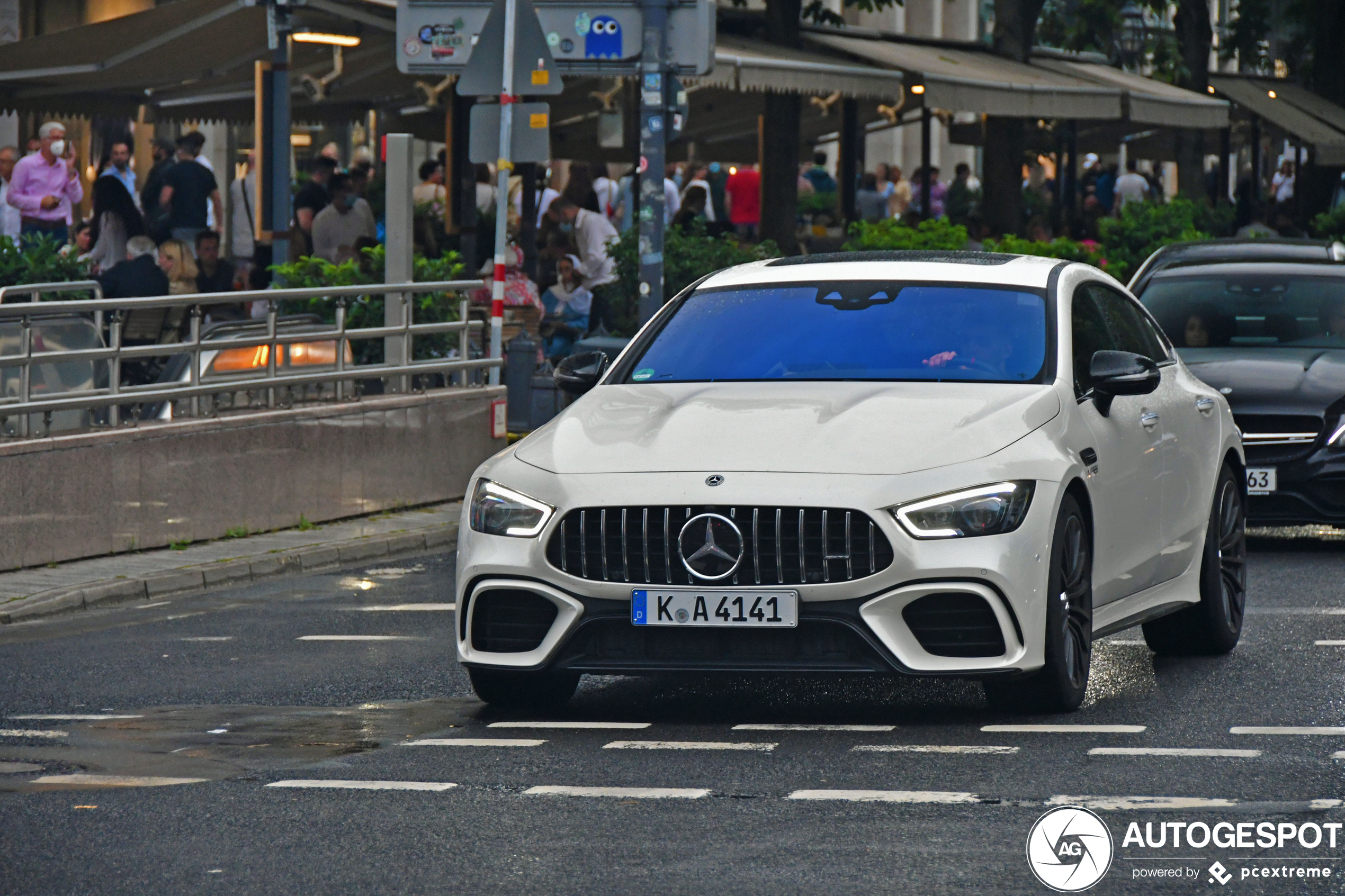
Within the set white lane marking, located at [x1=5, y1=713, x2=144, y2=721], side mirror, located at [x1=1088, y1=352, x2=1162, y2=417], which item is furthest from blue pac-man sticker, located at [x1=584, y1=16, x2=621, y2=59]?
white lane marking, located at [x1=5, y1=713, x2=144, y2=721]

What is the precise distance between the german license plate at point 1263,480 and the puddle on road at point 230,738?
5.85 m

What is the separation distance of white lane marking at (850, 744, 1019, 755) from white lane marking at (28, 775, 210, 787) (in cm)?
196

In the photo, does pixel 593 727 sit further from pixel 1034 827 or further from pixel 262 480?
pixel 262 480

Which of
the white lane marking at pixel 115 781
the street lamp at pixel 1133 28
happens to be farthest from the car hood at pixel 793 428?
the street lamp at pixel 1133 28

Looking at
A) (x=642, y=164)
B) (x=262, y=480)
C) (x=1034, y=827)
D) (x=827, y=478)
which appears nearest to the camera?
(x=1034, y=827)

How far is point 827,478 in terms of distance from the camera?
772 centimetres

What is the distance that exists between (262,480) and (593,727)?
639cm

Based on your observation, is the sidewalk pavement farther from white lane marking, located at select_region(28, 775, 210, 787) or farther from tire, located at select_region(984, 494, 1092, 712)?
tire, located at select_region(984, 494, 1092, 712)

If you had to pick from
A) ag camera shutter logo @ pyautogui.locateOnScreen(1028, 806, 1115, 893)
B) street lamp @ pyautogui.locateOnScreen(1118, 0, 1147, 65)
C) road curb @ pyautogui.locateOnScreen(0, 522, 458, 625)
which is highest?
street lamp @ pyautogui.locateOnScreen(1118, 0, 1147, 65)

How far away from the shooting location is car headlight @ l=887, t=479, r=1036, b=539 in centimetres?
766

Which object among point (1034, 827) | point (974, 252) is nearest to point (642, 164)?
point (974, 252)

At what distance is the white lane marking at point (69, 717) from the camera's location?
8469 millimetres

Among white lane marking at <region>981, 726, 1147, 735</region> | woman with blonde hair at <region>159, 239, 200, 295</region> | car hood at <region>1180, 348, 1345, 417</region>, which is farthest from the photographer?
woman with blonde hair at <region>159, 239, 200, 295</region>

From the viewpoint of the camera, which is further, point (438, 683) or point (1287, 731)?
point (438, 683)
